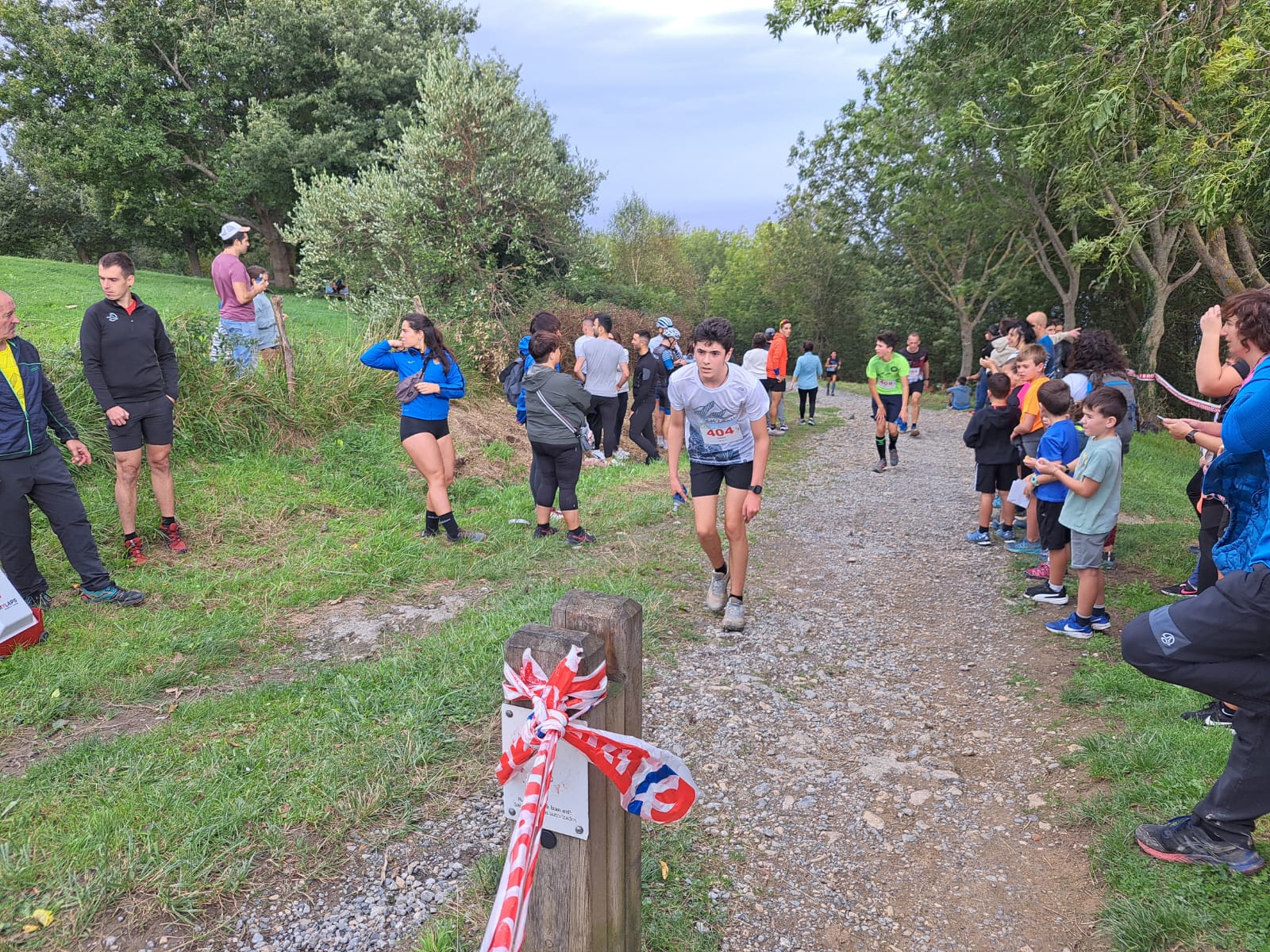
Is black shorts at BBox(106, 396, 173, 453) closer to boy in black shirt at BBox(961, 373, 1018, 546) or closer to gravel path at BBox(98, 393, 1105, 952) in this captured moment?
gravel path at BBox(98, 393, 1105, 952)

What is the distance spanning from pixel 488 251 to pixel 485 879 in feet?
43.5

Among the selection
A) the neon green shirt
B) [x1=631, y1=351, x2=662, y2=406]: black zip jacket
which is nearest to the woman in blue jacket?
[x1=631, y1=351, x2=662, y2=406]: black zip jacket

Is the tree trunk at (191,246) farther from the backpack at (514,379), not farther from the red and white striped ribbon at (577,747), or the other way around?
the red and white striped ribbon at (577,747)

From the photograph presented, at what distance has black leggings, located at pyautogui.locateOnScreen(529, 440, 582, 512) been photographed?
6.81 m

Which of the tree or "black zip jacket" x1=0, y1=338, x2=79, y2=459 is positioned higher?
the tree

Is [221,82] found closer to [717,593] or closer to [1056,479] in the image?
[717,593]

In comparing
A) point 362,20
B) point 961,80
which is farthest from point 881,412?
point 362,20

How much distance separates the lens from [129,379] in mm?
5707

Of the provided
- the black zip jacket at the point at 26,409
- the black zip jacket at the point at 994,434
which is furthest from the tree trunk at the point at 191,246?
the black zip jacket at the point at 994,434

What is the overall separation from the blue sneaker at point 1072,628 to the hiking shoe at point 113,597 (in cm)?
628

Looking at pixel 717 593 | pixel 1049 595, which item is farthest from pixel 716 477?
pixel 1049 595

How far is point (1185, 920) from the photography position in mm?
2490

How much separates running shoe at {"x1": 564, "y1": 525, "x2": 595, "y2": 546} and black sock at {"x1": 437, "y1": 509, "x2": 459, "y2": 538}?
100 cm

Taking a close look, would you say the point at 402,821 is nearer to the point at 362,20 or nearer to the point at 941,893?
the point at 941,893
